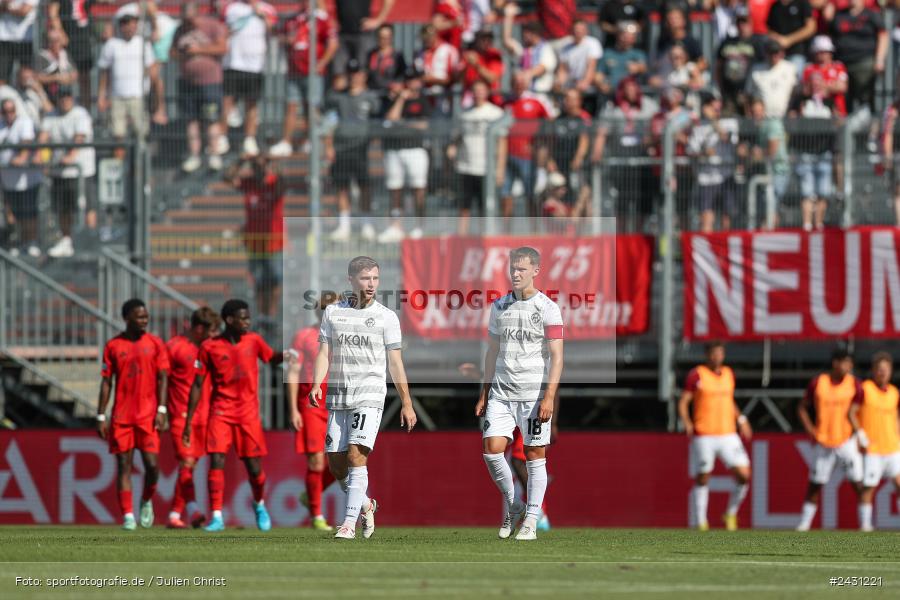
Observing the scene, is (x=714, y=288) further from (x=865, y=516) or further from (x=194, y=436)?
(x=194, y=436)

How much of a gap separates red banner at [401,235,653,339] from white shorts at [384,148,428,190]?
2.33ft

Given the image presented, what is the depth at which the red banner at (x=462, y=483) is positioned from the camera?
20734 mm

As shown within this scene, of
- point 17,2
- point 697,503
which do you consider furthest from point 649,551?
point 17,2

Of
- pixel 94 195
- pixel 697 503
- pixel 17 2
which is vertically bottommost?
pixel 697 503

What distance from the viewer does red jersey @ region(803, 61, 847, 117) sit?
21922mm

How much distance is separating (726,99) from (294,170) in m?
5.44

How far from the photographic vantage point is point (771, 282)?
2042cm

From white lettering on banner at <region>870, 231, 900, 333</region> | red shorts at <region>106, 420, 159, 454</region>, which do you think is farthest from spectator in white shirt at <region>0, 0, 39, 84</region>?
white lettering on banner at <region>870, 231, 900, 333</region>

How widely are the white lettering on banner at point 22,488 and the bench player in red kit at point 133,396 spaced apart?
3.85 meters

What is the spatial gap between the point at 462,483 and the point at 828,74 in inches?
262

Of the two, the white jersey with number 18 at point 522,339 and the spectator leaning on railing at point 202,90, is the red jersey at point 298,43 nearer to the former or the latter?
the spectator leaning on railing at point 202,90

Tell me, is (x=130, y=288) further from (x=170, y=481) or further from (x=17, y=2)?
(x=17, y=2)

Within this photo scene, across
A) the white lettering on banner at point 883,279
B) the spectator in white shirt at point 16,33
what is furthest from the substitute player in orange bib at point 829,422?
the spectator in white shirt at point 16,33

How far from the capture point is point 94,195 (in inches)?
824
